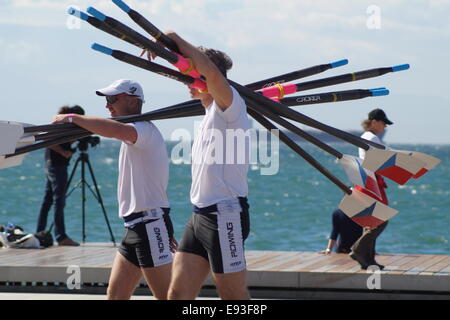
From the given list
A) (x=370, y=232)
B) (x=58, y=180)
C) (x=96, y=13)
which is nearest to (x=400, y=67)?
(x=96, y=13)

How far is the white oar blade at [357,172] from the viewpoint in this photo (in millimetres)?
6457

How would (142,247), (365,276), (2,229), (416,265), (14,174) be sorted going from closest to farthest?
(142,247), (365,276), (416,265), (2,229), (14,174)

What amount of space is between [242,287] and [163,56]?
4.51ft

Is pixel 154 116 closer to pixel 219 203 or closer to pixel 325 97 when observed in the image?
pixel 219 203

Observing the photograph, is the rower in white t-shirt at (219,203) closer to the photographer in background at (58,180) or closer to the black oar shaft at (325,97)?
the black oar shaft at (325,97)

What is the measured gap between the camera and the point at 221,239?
5.55 meters

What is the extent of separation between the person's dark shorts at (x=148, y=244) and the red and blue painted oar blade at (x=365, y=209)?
119 cm

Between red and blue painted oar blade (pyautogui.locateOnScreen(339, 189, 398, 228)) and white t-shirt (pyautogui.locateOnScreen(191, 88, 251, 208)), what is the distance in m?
1.08

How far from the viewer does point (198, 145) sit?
222 inches

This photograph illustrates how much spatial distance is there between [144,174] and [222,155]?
81 centimetres

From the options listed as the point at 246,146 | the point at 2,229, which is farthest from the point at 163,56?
the point at 2,229

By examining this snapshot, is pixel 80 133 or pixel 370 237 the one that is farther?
pixel 370 237

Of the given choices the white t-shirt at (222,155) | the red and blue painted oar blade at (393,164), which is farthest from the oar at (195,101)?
the red and blue painted oar blade at (393,164)
